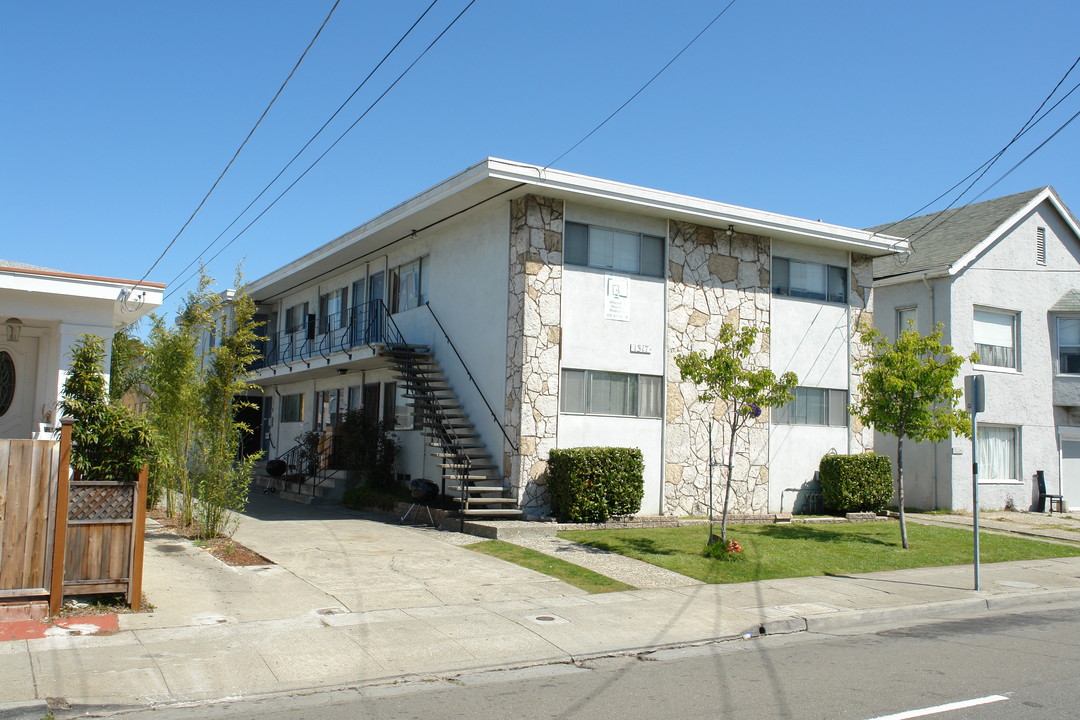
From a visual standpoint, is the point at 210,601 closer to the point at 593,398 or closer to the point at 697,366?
the point at 697,366

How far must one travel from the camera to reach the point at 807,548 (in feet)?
51.4

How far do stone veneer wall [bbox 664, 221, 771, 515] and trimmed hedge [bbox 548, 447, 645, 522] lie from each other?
1690 millimetres

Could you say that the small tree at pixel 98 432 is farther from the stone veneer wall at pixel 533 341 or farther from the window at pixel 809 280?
the window at pixel 809 280

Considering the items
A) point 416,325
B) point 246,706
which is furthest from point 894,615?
point 416,325

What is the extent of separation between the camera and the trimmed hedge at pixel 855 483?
67.3 ft

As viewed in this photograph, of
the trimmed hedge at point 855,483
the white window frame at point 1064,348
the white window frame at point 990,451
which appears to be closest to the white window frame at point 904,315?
the white window frame at point 990,451

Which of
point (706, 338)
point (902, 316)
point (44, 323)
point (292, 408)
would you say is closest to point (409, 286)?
point (706, 338)

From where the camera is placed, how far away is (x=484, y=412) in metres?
18.9

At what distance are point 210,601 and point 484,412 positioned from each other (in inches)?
364

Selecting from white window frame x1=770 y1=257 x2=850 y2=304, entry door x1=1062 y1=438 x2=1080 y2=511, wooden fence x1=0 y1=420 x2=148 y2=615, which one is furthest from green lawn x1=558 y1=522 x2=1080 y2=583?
entry door x1=1062 y1=438 x2=1080 y2=511

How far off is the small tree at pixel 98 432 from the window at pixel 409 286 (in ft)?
40.9

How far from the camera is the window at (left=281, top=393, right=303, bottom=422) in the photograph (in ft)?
96.6

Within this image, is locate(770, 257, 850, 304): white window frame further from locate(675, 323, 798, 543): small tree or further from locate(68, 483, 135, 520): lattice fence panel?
locate(68, 483, 135, 520): lattice fence panel

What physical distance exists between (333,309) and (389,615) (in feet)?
61.2
